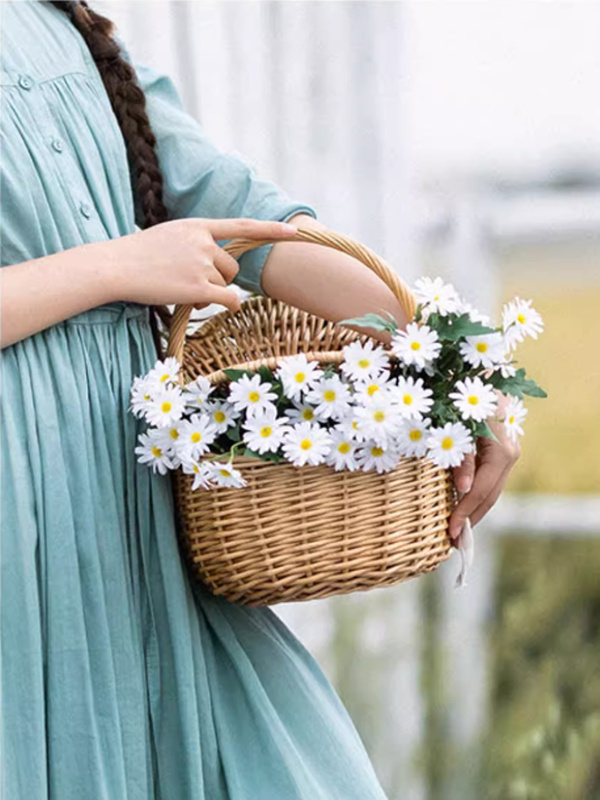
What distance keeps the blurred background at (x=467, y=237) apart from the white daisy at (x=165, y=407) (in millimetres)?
1065

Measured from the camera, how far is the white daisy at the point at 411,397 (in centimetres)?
88

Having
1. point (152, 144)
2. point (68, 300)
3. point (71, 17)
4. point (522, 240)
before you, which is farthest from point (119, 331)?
point (522, 240)

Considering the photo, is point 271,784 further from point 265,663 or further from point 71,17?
point 71,17

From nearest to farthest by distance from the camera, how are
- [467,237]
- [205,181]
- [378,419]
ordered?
[378,419]
[205,181]
[467,237]

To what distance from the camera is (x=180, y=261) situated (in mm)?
953

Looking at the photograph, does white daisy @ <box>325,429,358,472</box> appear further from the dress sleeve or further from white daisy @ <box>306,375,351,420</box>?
the dress sleeve

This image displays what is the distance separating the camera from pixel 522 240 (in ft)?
6.79

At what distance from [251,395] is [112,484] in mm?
152

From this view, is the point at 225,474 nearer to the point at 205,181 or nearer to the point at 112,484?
the point at 112,484

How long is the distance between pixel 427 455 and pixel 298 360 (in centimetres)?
13

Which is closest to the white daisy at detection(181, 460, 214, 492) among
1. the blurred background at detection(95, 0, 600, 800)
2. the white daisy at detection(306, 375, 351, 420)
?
the white daisy at detection(306, 375, 351, 420)

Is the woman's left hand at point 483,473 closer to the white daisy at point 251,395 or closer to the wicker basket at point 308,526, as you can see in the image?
the wicker basket at point 308,526

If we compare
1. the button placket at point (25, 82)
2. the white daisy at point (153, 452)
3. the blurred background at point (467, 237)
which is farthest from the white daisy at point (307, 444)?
the blurred background at point (467, 237)

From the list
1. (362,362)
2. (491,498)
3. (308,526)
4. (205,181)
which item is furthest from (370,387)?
(205,181)
